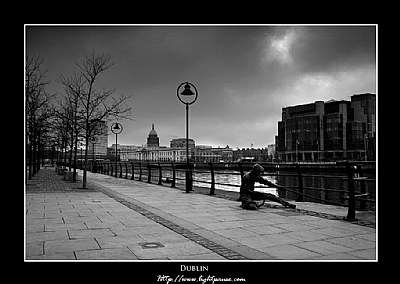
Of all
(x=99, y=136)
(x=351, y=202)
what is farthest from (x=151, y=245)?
(x=99, y=136)

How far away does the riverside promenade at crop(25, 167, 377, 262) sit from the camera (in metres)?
4.45

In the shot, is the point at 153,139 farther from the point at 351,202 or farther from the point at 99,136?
the point at 351,202

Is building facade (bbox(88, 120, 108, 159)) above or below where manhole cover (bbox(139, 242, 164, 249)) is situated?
above

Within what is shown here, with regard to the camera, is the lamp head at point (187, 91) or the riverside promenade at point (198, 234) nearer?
the riverside promenade at point (198, 234)

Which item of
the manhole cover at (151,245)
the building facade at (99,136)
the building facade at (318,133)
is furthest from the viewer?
the building facade at (318,133)

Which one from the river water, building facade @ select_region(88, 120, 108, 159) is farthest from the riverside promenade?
building facade @ select_region(88, 120, 108, 159)

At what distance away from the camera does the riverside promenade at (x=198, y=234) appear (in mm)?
4453

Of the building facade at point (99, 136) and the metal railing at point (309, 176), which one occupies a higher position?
the building facade at point (99, 136)

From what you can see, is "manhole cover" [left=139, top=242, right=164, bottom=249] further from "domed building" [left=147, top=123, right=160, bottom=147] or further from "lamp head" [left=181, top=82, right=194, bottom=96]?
"domed building" [left=147, top=123, right=160, bottom=147]

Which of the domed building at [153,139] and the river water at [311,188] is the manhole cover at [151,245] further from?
the domed building at [153,139]

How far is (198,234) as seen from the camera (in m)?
5.68

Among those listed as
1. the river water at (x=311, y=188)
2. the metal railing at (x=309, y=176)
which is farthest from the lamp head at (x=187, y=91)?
the river water at (x=311, y=188)

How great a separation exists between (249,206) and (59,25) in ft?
19.3
